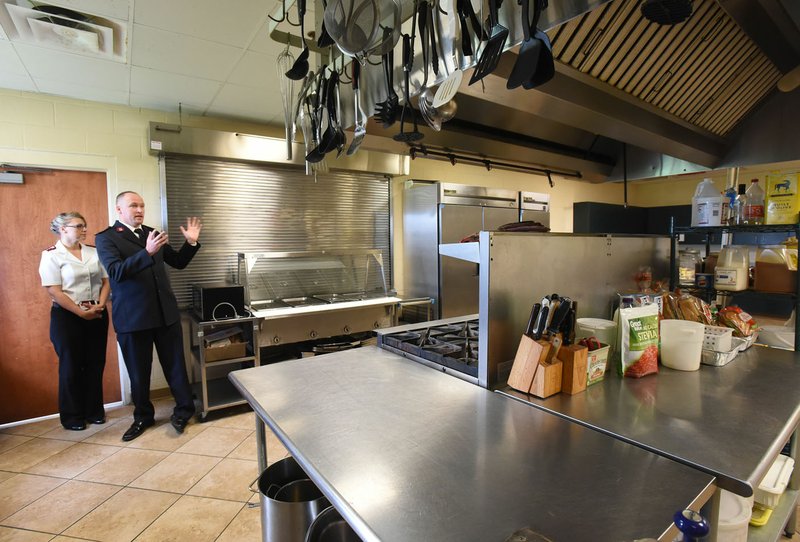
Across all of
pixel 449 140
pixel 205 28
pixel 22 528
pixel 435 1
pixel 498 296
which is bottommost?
pixel 22 528

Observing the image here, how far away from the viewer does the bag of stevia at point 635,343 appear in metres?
1.30

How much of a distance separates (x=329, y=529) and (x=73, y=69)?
3.01 metres

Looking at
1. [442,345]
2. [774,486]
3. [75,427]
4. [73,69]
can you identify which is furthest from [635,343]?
[75,427]

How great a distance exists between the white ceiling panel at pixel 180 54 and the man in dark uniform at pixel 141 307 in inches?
36.2

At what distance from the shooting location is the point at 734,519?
3.63 ft

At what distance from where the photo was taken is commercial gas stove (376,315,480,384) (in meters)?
1.36

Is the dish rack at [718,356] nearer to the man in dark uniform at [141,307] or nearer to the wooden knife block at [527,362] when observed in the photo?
the wooden knife block at [527,362]

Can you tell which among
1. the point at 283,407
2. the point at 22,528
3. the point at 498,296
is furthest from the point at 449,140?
the point at 22,528

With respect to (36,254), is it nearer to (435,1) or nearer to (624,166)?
(435,1)

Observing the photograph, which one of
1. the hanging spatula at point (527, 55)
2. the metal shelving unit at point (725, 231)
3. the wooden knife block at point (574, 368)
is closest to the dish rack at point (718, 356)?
the metal shelving unit at point (725, 231)

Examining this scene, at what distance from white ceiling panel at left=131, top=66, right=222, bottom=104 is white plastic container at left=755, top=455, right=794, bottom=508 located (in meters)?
3.53

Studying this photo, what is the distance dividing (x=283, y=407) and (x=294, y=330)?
2223 millimetres

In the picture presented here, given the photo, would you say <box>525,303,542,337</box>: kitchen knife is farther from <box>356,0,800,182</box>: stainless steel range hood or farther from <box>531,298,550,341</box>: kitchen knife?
<box>356,0,800,182</box>: stainless steel range hood

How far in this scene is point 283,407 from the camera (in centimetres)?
112
